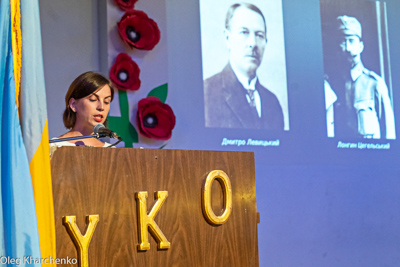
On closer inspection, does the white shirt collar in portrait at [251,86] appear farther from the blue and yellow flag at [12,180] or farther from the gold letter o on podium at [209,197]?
the blue and yellow flag at [12,180]

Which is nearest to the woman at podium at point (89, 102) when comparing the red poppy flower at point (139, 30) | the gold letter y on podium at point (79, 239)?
the red poppy flower at point (139, 30)

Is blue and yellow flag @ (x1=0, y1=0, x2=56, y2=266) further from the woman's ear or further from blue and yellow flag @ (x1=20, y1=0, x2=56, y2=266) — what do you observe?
the woman's ear

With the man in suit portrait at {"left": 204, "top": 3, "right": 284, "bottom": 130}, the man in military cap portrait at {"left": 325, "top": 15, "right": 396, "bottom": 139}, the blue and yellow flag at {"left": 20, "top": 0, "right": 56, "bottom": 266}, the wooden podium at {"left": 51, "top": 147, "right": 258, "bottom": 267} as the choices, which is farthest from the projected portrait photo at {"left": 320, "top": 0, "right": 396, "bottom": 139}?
the blue and yellow flag at {"left": 20, "top": 0, "right": 56, "bottom": 266}

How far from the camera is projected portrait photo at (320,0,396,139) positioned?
173 inches

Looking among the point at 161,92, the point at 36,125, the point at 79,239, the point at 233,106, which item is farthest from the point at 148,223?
the point at 233,106

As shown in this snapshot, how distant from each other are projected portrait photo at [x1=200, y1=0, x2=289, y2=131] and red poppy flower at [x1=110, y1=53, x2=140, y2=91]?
1.84 feet

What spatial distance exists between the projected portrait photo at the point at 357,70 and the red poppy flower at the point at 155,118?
1352 millimetres

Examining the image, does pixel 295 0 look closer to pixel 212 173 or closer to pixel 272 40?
pixel 272 40

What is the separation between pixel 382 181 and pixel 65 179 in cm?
354

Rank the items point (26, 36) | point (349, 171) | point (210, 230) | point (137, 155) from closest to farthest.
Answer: point (26, 36)
point (137, 155)
point (210, 230)
point (349, 171)

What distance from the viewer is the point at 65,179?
1.56 m

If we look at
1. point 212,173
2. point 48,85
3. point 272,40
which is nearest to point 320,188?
point 272,40

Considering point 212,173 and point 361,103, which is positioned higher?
point 361,103

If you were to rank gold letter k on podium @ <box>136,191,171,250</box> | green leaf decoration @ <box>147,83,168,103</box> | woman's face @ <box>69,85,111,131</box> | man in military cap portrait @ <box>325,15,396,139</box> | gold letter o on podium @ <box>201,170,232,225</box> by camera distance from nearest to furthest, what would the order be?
gold letter k on podium @ <box>136,191,171,250</box> → gold letter o on podium @ <box>201,170,232,225</box> → woman's face @ <box>69,85,111,131</box> → green leaf decoration @ <box>147,83,168,103</box> → man in military cap portrait @ <box>325,15,396,139</box>
